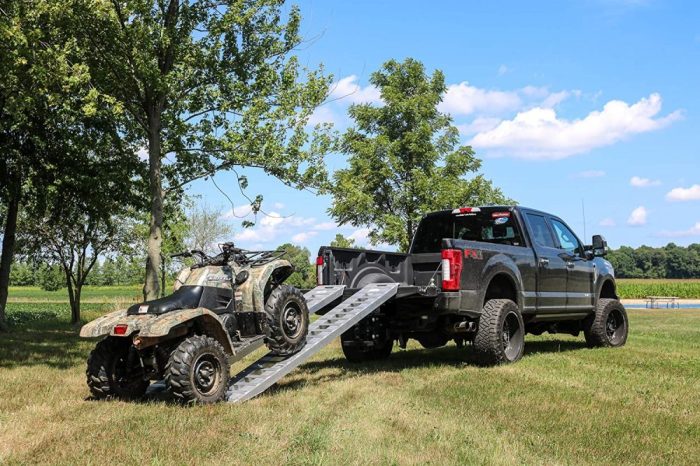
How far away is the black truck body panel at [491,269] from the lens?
8.77 metres

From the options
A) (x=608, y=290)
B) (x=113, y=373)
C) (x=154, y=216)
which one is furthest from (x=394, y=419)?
(x=154, y=216)

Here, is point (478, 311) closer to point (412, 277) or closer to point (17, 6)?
point (412, 277)

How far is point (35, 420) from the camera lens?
6121mm

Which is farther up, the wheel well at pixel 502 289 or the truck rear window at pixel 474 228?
the truck rear window at pixel 474 228

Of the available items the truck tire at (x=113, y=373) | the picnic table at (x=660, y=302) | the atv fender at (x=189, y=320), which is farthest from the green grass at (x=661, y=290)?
the truck tire at (x=113, y=373)

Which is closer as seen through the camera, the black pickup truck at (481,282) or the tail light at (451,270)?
the tail light at (451,270)

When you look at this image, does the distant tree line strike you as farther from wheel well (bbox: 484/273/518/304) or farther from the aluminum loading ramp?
the aluminum loading ramp

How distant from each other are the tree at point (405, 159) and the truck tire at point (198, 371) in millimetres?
18507

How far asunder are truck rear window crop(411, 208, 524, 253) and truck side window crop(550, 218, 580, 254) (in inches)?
51.0

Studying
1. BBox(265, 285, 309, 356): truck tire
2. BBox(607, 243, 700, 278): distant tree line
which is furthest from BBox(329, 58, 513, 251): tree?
BBox(607, 243, 700, 278): distant tree line

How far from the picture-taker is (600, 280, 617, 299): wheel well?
1241 centimetres

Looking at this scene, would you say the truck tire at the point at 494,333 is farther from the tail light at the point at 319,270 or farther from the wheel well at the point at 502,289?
the tail light at the point at 319,270

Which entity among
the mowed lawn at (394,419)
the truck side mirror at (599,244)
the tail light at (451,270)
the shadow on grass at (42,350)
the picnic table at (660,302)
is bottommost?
the picnic table at (660,302)

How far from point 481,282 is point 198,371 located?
161 inches
